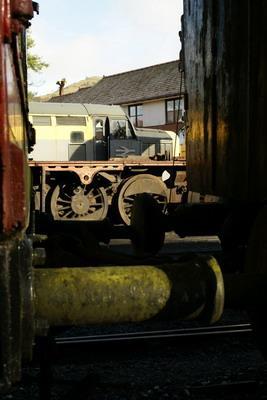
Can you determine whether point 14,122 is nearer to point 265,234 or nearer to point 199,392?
point 265,234

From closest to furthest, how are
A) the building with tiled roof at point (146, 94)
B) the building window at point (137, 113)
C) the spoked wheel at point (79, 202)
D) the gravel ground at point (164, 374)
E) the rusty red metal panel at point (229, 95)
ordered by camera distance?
the rusty red metal panel at point (229, 95), the gravel ground at point (164, 374), the spoked wheel at point (79, 202), the building with tiled roof at point (146, 94), the building window at point (137, 113)

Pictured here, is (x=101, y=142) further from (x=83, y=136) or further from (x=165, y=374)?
(x=165, y=374)

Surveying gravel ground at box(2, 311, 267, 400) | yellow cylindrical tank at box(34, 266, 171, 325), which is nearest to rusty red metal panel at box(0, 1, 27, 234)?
yellow cylindrical tank at box(34, 266, 171, 325)

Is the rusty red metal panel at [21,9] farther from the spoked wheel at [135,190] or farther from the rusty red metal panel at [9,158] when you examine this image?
the spoked wheel at [135,190]

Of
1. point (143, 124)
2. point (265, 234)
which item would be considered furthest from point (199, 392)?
point (143, 124)

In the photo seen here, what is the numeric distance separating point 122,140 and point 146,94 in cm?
2028

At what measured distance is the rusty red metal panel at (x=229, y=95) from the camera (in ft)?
9.75

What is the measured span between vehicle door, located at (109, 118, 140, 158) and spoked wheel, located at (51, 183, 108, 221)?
2310 mm

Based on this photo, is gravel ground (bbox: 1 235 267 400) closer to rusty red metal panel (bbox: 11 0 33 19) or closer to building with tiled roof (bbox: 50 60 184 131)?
rusty red metal panel (bbox: 11 0 33 19)

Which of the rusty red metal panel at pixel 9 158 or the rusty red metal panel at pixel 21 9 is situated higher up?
the rusty red metal panel at pixel 21 9

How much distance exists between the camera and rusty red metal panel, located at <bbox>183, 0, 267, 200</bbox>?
2973 millimetres

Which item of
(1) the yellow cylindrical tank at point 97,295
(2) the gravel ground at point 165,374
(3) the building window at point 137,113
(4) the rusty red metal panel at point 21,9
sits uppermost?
(3) the building window at point 137,113

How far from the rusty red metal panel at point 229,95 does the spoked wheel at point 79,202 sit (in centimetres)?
1114

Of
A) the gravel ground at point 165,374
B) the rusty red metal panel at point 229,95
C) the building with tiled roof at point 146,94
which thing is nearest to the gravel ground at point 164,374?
the gravel ground at point 165,374
